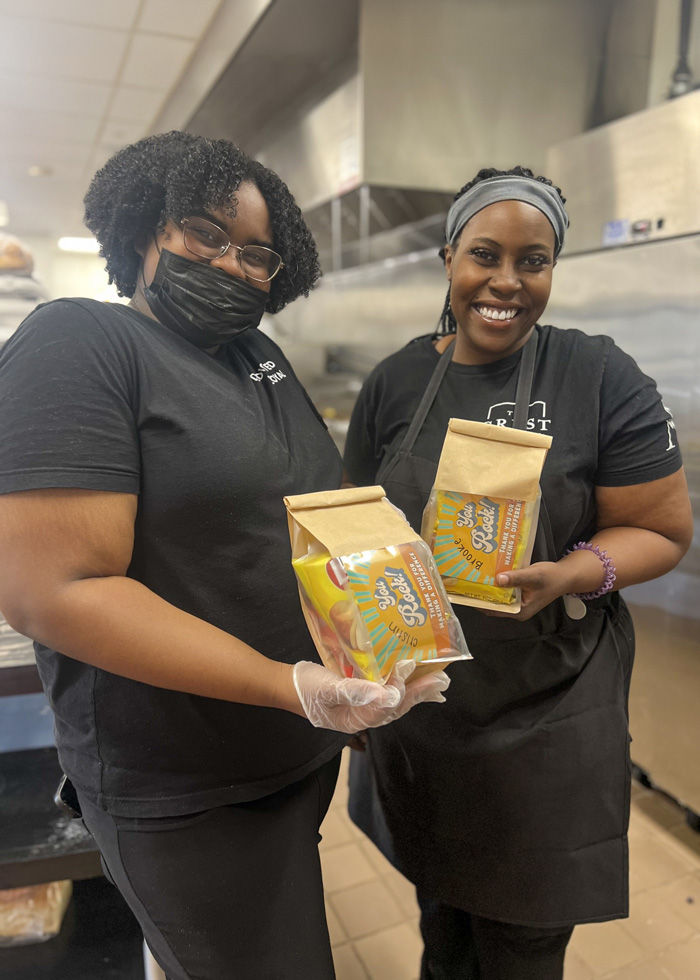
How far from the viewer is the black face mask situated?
85cm

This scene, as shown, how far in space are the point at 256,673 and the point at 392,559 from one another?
20cm

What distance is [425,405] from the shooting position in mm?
1169

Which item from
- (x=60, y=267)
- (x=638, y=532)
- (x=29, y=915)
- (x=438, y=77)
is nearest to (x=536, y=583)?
(x=638, y=532)

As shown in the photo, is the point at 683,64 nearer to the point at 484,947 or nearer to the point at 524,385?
the point at 524,385

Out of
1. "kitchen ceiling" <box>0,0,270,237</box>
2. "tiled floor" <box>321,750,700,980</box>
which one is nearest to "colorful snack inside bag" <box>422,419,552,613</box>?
"tiled floor" <box>321,750,700,980</box>

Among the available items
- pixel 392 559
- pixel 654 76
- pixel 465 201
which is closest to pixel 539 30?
pixel 654 76

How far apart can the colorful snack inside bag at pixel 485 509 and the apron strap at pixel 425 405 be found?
0.75 ft

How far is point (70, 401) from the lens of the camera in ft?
2.27

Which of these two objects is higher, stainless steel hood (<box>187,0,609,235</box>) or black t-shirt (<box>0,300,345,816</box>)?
stainless steel hood (<box>187,0,609,235</box>)

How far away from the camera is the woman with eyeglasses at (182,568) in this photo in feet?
2.29

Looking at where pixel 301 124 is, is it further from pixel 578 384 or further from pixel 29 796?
pixel 29 796

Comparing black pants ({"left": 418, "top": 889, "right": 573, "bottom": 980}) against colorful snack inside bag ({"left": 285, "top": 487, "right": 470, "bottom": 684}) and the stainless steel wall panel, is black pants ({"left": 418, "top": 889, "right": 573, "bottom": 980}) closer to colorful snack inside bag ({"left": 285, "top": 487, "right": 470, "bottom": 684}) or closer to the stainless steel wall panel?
colorful snack inside bag ({"left": 285, "top": 487, "right": 470, "bottom": 684})

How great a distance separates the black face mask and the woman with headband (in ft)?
1.34

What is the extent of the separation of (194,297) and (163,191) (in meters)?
0.17
